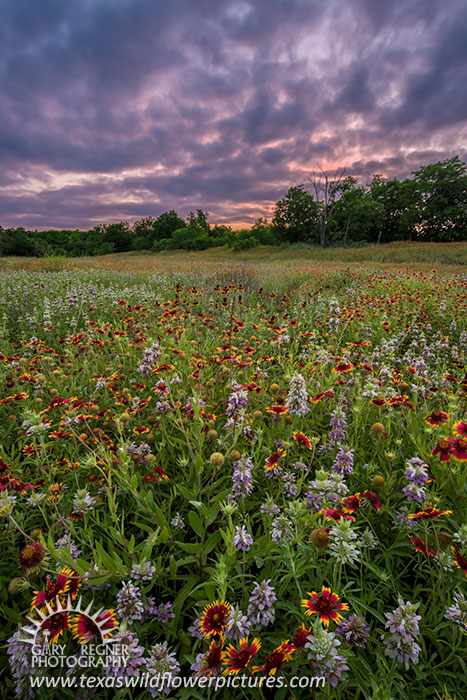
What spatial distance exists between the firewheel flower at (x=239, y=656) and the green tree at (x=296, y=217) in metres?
48.5

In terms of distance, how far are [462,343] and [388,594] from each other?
4077mm

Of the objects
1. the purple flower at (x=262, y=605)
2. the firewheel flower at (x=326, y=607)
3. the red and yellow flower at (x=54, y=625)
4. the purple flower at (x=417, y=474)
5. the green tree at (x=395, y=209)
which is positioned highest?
the green tree at (x=395, y=209)

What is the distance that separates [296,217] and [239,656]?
49132 mm

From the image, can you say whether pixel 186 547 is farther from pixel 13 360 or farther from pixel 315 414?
pixel 13 360

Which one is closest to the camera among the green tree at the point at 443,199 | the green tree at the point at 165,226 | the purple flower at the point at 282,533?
the purple flower at the point at 282,533

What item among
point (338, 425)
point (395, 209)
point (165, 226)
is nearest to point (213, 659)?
point (338, 425)

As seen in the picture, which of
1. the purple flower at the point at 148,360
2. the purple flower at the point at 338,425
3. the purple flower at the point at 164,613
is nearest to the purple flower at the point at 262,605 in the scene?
the purple flower at the point at 164,613

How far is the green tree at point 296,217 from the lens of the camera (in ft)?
142

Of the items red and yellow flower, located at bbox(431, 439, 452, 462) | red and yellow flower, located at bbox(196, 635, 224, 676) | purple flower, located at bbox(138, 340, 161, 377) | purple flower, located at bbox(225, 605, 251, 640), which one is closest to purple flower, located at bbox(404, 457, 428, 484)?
red and yellow flower, located at bbox(431, 439, 452, 462)

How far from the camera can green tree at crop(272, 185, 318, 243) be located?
43.3 m

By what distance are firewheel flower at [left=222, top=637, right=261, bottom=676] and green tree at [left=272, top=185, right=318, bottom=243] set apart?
48521mm

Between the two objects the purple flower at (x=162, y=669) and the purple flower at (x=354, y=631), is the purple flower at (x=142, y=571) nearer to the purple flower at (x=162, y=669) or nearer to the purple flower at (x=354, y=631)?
the purple flower at (x=162, y=669)

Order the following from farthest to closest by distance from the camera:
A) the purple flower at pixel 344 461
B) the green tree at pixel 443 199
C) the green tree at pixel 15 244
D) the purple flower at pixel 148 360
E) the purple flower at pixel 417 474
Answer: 1. the green tree at pixel 15 244
2. the green tree at pixel 443 199
3. the purple flower at pixel 148 360
4. the purple flower at pixel 344 461
5. the purple flower at pixel 417 474

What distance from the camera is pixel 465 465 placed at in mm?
1835
